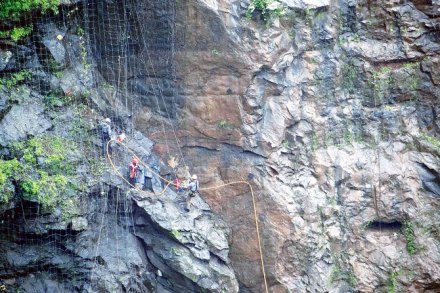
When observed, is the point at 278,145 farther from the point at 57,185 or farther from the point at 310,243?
the point at 57,185

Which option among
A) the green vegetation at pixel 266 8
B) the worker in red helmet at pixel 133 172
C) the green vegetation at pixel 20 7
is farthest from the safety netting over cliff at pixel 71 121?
the green vegetation at pixel 266 8

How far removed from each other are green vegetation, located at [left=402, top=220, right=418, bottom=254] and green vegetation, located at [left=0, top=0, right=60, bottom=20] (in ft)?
28.7

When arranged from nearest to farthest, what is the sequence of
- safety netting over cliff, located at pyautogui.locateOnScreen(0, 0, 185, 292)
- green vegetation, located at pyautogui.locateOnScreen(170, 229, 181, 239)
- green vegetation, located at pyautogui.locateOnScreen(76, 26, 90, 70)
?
safety netting over cliff, located at pyautogui.locateOnScreen(0, 0, 185, 292) < green vegetation, located at pyautogui.locateOnScreen(170, 229, 181, 239) < green vegetation, located at pyautogui.locateOnScreen(76, 26, 90, 70)

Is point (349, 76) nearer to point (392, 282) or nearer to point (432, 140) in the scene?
point (432, 140)

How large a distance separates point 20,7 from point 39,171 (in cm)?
309

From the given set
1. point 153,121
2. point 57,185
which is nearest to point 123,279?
point 57,185

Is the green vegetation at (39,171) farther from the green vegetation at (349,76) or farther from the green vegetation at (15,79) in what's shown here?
the green vegetation at (349,76)

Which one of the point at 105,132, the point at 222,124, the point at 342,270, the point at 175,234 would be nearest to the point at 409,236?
the point at 342,270

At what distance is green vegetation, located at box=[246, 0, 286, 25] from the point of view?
11.0m

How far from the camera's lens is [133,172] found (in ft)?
34.7

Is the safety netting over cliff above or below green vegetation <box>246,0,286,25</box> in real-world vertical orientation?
below

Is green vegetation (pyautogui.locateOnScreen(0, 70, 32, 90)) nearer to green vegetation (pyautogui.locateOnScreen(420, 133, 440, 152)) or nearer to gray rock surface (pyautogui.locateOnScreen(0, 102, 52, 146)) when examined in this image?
gray rock surface (pyautogui.locateOnScreen(0, 102, 52, 146))

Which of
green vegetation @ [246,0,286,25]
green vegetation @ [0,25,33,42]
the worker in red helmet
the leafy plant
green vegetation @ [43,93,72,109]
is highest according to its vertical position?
green vegetation @ [246,0,286,25]

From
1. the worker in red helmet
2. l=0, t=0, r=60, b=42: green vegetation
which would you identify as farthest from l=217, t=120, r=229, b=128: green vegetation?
l=0, t=0, r=60, b=42: green vegetation
